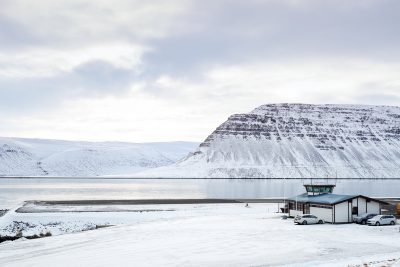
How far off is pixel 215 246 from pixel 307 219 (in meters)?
19.9

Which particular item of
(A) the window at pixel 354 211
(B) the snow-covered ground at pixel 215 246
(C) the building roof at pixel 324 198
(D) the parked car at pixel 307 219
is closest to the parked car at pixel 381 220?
(B) the snow-covered ground at pixel 215 246

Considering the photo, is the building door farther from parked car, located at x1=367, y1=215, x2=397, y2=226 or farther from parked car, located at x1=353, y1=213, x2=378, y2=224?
parked car, located at x1=367, y1=215, x2=397, y2=226

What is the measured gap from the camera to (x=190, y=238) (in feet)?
150

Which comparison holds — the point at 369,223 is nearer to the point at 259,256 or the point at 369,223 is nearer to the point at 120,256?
the point at 259,256

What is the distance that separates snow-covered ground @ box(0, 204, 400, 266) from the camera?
116 feet

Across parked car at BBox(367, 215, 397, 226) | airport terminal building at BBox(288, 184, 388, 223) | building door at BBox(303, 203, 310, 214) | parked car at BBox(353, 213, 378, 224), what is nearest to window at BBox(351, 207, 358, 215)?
airport terminal building at BBox(288, 184, 388, 223)

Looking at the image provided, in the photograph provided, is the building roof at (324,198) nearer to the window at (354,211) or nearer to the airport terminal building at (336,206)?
the airport terminal building at (336,206)

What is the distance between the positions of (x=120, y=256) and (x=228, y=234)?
547 inches

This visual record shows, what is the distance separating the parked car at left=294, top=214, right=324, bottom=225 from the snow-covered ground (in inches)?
40.3

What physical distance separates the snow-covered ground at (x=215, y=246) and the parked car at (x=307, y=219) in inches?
40.3

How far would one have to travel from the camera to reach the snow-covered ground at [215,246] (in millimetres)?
35250

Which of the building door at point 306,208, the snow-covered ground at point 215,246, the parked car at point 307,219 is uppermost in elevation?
the building door at point 306,208

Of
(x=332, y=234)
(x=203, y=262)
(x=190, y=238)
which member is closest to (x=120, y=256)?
(x=203, y=262)

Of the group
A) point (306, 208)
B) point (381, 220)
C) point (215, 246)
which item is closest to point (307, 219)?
point (306, 208)
